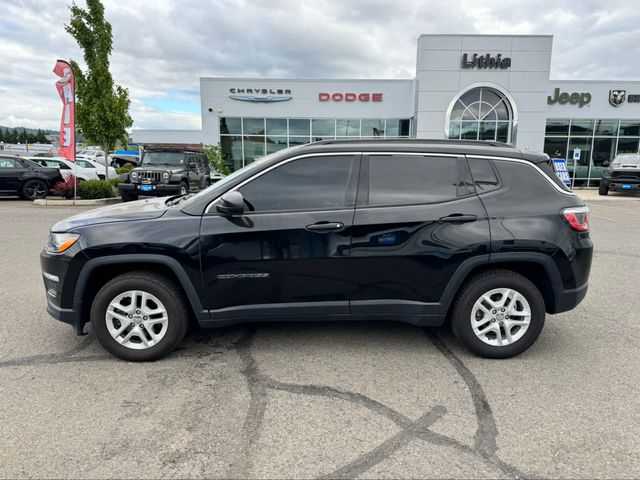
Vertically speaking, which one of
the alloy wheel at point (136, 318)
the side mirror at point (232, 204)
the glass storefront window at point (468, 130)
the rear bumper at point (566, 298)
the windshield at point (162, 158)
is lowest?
the alloy wheel at point (136, 318)

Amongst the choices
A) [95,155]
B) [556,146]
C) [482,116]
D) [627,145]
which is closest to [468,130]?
[482,116]

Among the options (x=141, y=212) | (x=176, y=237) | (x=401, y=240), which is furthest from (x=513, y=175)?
(x=141, y=212)

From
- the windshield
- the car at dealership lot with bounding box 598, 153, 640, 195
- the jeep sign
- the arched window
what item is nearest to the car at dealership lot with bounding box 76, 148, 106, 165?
the windshield

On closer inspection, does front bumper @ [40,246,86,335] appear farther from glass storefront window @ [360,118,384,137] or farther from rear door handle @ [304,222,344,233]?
glass storefront window @ [360,118,384,137]

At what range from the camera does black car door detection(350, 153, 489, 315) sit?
137 inches

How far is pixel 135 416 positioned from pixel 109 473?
1.72 ft

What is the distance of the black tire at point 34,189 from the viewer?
15.6m

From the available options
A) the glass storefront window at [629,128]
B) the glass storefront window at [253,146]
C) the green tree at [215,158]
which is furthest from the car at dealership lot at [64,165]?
the glass storefront window at [629,128]

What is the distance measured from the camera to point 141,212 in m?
3.66

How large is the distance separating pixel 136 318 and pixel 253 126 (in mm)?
21193

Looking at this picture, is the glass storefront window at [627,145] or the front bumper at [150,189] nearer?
the front bumper at [150,189]

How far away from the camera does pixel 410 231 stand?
3494mm

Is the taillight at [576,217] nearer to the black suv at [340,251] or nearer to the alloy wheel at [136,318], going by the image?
the black suv at [340,251]

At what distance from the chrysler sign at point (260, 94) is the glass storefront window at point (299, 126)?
1.28 m
